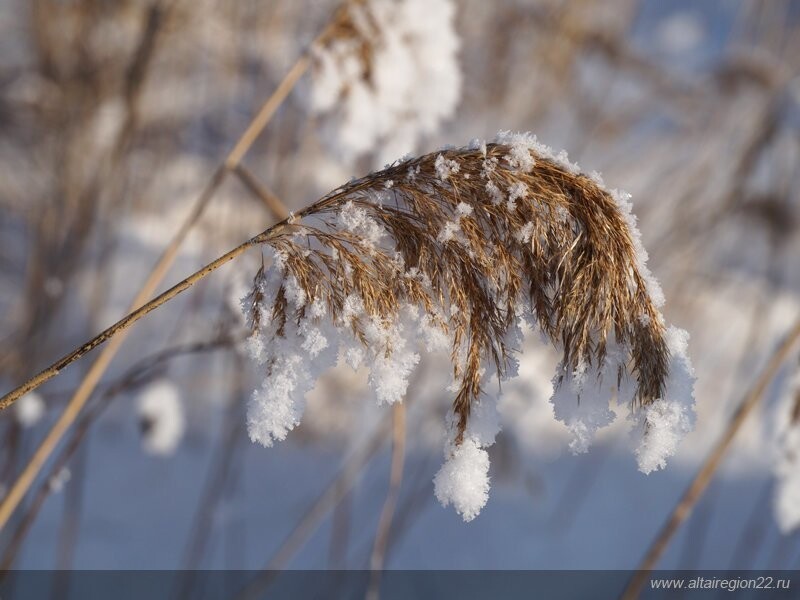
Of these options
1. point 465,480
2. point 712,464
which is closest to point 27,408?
point 465,480

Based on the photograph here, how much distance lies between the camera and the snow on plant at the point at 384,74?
1.55 m

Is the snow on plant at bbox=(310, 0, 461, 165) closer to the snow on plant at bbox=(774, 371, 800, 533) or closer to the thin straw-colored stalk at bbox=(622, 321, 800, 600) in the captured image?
the thin straw-colored stalk at bbox=(622, 321, 800, 600)

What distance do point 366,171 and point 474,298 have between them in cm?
219

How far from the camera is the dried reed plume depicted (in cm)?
69

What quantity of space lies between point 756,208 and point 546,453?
5.58 feet

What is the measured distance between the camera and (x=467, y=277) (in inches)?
28.7

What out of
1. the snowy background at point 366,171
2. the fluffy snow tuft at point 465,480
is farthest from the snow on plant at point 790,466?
the fluffy snow tuft at point 465,480

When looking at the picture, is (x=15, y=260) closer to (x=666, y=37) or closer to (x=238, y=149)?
(x=238, y=149)

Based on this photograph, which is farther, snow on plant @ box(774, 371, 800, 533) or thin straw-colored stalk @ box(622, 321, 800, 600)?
snow on plant @ box(774, 371, 800, 533)

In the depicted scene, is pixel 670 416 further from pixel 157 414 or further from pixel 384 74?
pixel 157 414

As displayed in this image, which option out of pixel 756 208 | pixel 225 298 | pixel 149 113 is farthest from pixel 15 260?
pixel 756 208

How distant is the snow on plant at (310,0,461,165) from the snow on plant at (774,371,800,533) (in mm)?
1212

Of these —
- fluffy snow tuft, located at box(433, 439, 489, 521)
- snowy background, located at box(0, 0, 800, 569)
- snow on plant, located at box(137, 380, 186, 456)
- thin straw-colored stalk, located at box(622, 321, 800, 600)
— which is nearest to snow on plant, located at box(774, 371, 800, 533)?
thin straw-colored stalk, located at box(622, 321, 800, 600)

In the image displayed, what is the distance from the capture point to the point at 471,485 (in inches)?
27.0
